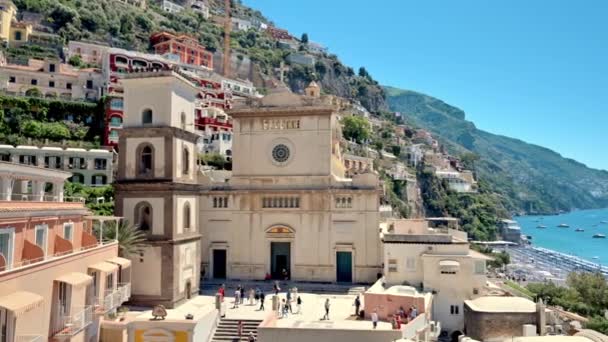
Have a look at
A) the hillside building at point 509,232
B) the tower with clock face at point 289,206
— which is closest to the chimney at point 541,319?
the tower with clock face at point 289,206

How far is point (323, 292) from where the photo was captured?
109 feet

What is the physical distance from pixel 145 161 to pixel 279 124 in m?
10.9

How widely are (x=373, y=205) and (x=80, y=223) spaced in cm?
1869

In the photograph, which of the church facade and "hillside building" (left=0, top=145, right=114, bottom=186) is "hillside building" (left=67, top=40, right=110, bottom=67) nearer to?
"hillside building" (left=0, top=145, right=114, bottom=186)

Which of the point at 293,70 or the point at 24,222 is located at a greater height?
the point at 293,70

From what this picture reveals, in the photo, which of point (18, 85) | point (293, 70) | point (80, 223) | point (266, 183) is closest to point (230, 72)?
point (293, 70)

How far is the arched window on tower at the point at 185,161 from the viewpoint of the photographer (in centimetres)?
2975

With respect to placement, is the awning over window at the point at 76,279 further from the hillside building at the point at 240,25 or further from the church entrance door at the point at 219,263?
the hillside building at the point at 240,25

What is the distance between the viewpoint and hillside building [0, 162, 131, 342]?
50.2ft

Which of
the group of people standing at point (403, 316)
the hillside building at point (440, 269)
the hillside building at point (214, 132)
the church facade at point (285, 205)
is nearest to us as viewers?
the group of people standing at point (403, 316)

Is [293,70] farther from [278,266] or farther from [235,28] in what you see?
[278,266]

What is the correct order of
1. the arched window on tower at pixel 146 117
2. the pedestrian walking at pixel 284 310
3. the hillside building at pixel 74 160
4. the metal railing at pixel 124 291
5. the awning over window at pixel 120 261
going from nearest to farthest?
1. the metal railing at pixel 124 291
2. the awning over window at pixel 120 261
3. the pedestrian walking at pixel 284 310
4. the arched window on tower at pixel 146 117
5. the hillside building at pixel 74 160

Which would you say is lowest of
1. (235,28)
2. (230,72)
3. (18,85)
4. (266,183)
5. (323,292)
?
(323,292)

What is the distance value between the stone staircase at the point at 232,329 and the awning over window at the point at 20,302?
1034 centimetres
